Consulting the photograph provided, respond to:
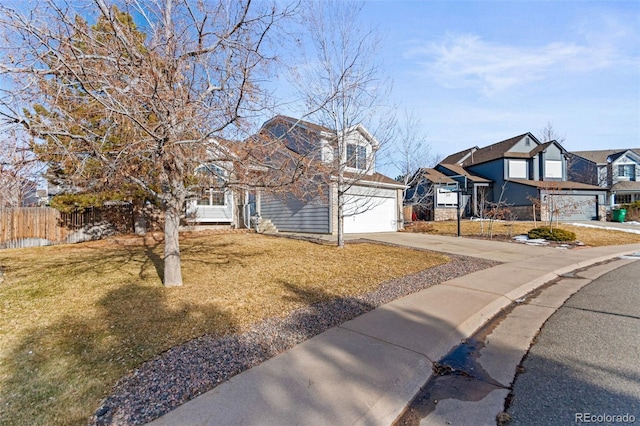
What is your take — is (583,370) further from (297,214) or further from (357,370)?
(297,214)

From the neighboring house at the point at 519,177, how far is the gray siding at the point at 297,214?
16.0 metres

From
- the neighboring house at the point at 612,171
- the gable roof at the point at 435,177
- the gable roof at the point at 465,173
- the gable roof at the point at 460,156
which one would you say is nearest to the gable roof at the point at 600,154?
the neighboring house at the point at 612,171

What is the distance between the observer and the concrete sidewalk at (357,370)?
2.32 meters

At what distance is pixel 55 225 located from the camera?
486 inches

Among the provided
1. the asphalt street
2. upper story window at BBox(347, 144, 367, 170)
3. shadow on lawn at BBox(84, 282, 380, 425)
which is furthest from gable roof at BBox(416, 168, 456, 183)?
shadow on lawn at BBox(84, 282, 380, 425)

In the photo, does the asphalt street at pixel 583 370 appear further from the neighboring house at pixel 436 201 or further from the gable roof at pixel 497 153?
the gable roof at pixel 497 153

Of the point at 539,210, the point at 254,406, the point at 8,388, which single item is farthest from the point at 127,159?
the point at 539,210

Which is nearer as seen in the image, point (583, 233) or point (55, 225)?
point (55, 225)

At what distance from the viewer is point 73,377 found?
2.81m

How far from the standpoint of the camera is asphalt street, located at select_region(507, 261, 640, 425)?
95.3 inches

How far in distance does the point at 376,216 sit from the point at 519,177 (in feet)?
59.9

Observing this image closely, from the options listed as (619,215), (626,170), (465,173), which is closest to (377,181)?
(465,173)

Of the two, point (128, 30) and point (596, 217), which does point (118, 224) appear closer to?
point (128, 30)

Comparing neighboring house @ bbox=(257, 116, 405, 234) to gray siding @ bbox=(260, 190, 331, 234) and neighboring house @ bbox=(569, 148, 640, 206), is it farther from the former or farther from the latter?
neighboring house @ bbox=(569, 148, 640, 206)
